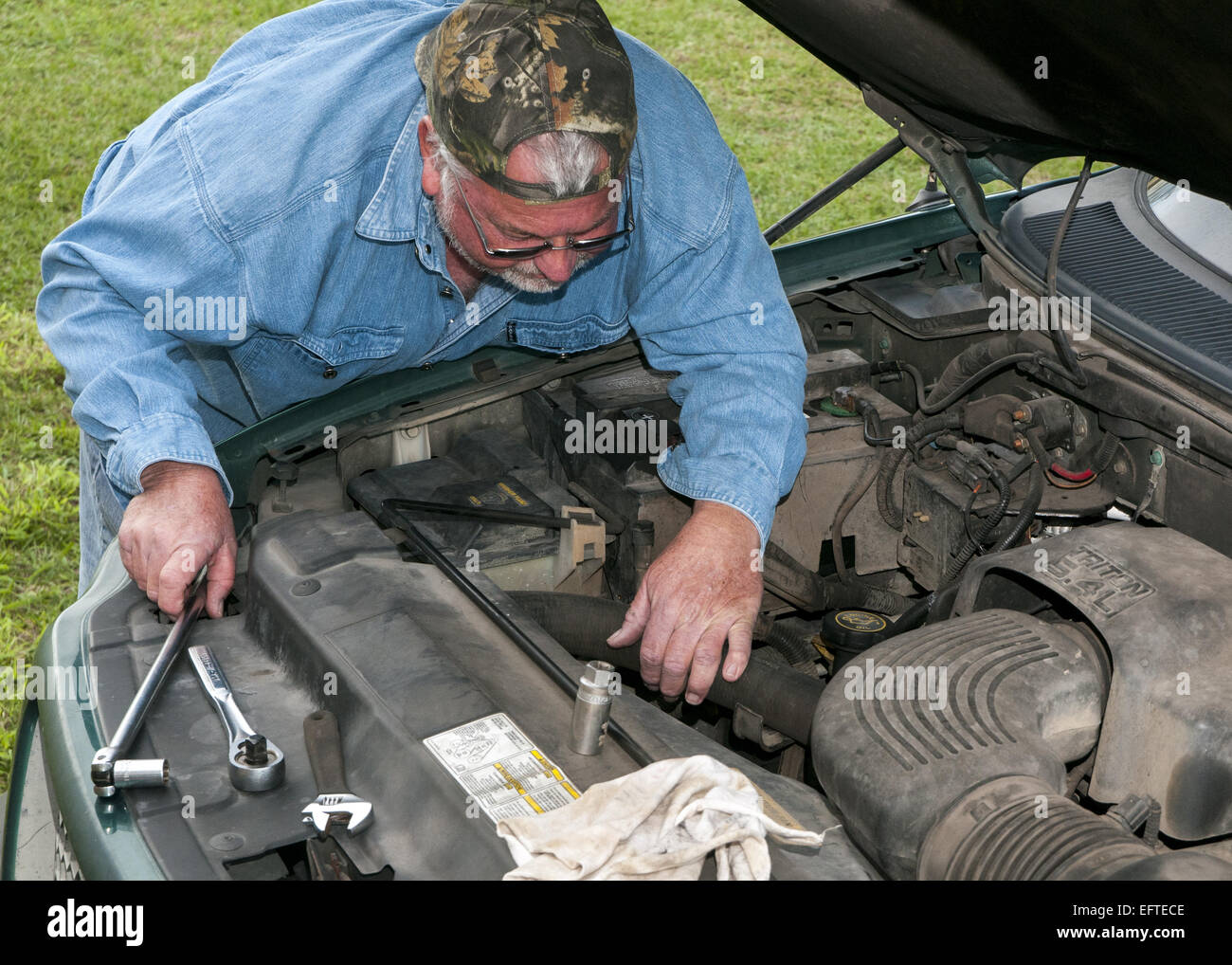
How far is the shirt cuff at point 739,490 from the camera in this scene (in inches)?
82.4

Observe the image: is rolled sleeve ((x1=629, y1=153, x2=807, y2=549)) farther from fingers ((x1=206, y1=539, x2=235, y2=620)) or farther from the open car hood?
fingers ((x1=206, y1=539, x2=235, y2=620))

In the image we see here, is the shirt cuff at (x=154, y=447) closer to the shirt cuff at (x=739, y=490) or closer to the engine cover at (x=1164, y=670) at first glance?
the shirt cuff at (x=739, y=490)

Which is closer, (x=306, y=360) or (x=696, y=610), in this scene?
(x=696, y=610)

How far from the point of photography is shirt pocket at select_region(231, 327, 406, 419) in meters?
2.27

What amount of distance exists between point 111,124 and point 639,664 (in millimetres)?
5290

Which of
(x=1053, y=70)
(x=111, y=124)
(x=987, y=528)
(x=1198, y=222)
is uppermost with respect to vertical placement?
(x=1053, y=70)

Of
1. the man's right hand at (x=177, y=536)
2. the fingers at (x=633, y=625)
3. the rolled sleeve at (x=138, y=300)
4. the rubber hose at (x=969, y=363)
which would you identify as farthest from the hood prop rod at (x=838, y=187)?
the man's right hand at (x=177, y=536)

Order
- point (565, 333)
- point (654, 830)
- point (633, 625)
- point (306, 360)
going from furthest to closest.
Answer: point (565, 333) < point (306, 360) < point (633, 625) < point (654, 830)

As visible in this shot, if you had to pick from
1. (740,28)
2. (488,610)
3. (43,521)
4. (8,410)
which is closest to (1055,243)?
(488,610)

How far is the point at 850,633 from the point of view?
2.03 metres

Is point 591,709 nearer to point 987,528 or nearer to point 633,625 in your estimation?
point 633,625

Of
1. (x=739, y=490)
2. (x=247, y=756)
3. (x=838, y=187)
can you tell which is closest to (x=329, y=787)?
(x=247, y=756)

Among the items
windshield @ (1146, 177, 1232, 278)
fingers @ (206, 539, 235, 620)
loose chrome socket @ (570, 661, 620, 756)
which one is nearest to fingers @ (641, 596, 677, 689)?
loose chrome socket @ (570, 661, 620, 756)

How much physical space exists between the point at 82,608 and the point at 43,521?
6.61 ft
